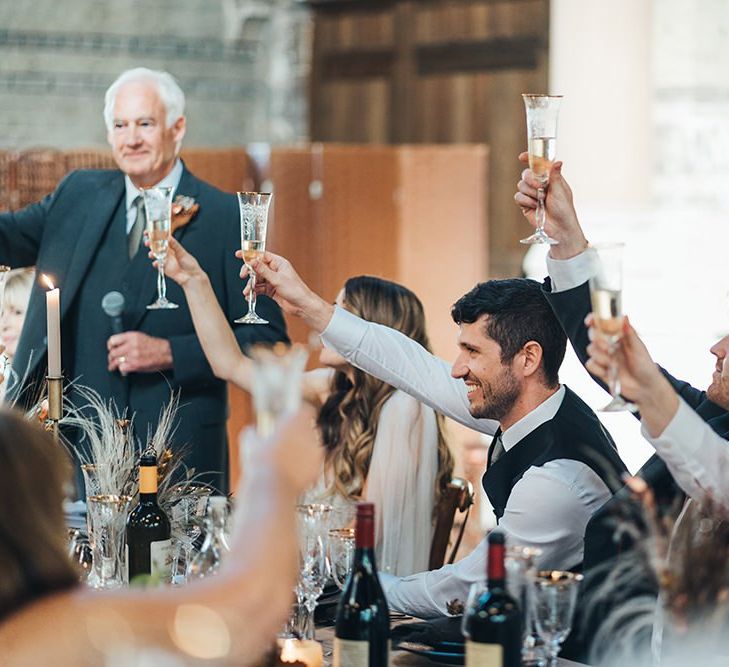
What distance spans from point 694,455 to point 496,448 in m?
0.85

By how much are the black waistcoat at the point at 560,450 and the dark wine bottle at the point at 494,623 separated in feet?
2.83

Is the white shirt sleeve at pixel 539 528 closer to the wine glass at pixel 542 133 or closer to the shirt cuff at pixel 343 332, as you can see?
the wine glass at pixel 542 133

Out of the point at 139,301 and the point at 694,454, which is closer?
the point at 694,454

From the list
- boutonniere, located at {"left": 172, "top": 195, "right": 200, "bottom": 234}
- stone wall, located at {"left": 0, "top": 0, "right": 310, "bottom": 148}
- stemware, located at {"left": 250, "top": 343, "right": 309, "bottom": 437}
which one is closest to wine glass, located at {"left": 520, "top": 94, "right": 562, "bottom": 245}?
stemware, located at {"left": 250, "top": 343, "right": 309, "bottom": 437}

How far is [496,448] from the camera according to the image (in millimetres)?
3051

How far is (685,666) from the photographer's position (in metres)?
1.93

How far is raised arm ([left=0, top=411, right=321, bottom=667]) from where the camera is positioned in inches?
61.1

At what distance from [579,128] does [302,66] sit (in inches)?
154

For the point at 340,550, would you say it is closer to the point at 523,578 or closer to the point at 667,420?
the point at 523,578

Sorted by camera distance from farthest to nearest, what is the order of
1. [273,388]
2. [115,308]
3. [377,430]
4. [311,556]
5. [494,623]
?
1. [115,308]
2. [377,430]
3. [311,556]
4. [494,623]
5. [273,388]

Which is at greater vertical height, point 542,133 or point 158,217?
point 542,133

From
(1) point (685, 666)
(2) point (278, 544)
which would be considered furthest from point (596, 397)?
(2) point (278, 544)

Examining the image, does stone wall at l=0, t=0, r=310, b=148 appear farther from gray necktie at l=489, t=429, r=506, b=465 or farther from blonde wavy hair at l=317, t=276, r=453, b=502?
gray necktie at l=489, t=429, r=506, b=465

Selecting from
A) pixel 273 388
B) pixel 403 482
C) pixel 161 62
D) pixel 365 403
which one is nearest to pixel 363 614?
pixel 273 388
